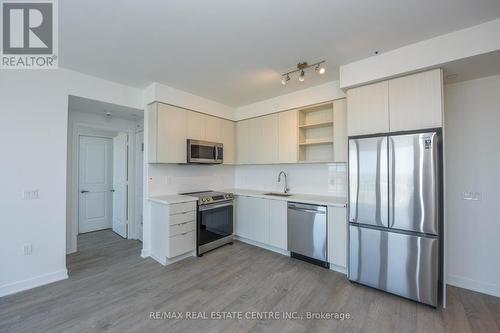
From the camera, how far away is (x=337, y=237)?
2904 mm

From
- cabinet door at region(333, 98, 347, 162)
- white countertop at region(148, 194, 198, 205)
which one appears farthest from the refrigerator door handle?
white countertop at region(148, 194, 198, 205)

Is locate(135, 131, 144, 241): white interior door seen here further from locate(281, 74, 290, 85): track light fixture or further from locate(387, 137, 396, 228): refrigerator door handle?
locate(387, 137, 396, 228): refrigerator door handle

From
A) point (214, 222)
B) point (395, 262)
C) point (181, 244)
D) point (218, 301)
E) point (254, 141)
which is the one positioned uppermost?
point (254, 141)

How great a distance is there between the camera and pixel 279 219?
11.5 ft

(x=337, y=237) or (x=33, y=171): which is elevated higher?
(x=33, y=171)

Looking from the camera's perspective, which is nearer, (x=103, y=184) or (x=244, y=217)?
(x=244, y=217)

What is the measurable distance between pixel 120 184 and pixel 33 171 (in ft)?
6.70

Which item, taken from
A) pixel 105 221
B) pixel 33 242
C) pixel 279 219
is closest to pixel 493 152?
pixel 279 219

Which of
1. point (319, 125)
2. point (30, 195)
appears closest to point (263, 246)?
point (319, 125)

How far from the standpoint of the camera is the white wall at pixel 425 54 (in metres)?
1.94

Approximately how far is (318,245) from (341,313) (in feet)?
3.25

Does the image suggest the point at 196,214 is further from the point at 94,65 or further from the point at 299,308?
the point at 94,65

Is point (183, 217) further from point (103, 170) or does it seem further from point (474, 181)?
point (474, 181)

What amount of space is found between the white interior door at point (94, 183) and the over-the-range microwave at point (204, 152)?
8.50 ft
